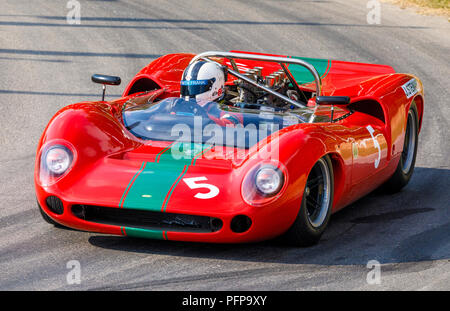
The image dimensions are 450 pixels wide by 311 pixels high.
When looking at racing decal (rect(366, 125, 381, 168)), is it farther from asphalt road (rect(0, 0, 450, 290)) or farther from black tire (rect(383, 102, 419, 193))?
black tire (rect(383, 102, 419, 193))

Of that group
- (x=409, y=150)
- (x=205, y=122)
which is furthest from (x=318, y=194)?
(x=409, y=150)

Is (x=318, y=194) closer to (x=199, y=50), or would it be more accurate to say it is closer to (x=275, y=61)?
(x=275, y=61)

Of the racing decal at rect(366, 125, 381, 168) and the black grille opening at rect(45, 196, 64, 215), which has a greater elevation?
the racing decal at rect(366, 125, 381, 168)

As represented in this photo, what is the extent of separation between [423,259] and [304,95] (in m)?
2.47

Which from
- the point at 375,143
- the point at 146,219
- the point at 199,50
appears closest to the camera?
the point at 146,219

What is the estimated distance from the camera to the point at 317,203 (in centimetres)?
552

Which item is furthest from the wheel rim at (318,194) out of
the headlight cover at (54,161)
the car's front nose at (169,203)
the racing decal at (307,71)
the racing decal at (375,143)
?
the racing decal at (307,71)

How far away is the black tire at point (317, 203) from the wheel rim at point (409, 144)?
1.96m

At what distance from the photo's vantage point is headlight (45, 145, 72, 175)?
5.37 meters

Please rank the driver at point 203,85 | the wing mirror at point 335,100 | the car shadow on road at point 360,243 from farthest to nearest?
1. the driver at point 203,85
2. the wing mirror at point 335,100
3. the car shadow on road at point 360,243

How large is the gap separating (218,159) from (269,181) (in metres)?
0.50

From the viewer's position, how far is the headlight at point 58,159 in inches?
211

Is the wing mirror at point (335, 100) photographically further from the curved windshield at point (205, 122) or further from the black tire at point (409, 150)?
the black tire at point (409, 150)

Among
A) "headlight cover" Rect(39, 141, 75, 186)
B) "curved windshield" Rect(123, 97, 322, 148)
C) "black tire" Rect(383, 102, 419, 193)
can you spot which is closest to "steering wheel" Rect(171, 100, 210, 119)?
"curved windshield" Rect(123, 97, 322, 148)
